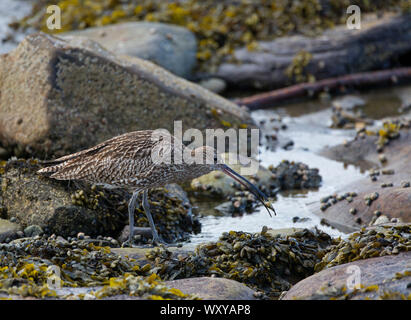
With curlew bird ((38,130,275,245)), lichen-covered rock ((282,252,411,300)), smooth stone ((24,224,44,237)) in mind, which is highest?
curlew bird ((38,130,275,245))

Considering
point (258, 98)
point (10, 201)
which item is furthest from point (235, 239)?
point (258, 98)

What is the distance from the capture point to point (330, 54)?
543 inches

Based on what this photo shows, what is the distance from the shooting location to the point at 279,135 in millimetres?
11484

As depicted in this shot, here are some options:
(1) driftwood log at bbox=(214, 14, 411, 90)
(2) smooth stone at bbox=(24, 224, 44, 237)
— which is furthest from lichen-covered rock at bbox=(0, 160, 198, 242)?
(1) driftwood log at bbox=(214, 14, 411, 90)

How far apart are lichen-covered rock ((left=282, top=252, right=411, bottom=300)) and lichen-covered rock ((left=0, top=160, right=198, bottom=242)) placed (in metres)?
2.49

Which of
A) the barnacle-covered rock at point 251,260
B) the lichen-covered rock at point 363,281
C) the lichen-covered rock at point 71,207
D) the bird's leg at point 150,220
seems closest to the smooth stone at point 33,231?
the lichen-covered rock at point 71,207

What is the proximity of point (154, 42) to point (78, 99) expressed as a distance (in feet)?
11.3

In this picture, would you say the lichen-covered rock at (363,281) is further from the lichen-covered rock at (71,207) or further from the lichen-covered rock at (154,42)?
the lichen-covered rock at (154,42)

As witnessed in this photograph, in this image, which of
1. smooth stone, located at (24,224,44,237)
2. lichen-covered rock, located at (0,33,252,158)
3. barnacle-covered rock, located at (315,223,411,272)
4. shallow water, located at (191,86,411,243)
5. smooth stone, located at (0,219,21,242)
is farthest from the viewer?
lichen-covered rock, located at (0,33,252,158)

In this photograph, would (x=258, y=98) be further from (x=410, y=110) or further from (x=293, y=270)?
(x=293, y=270)

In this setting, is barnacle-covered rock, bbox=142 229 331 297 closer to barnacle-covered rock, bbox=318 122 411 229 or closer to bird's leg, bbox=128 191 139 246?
bird's leg, bbox=128 191 139 246

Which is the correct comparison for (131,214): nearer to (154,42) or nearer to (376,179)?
(376,179)

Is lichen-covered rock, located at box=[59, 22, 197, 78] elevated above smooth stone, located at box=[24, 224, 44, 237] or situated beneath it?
elevated above

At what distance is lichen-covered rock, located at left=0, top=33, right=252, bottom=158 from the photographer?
9477 millimetres
